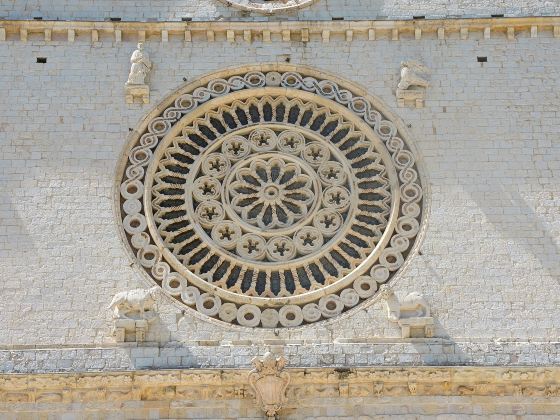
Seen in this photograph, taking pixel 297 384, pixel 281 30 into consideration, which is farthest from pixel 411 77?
pixel 297 384

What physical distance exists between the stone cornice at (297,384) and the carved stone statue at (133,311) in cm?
69

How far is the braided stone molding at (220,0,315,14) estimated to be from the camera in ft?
56.6

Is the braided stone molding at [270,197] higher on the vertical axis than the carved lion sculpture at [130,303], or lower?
higher

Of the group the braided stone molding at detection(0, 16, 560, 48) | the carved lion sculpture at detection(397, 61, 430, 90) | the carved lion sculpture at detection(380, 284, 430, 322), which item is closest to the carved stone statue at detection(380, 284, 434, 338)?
the carved lion sculpture at detection(380, 284, 430, 322)

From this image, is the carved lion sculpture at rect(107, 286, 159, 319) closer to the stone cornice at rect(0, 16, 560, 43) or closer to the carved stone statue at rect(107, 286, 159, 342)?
the carved stone statue at rect(107, 286, 159, 342)

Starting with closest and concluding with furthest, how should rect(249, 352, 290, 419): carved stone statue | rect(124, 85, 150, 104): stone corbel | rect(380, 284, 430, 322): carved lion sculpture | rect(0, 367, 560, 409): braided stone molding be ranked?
rect(249, 352, 290, 419): carved stone statue < rect(0, 367, 560, 409): braided stone molding < rect(380, 284, 430, 322): carved lion sculpture < rect(124, 85, 150, 104): stone corbel

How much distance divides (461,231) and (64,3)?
18.9 feet

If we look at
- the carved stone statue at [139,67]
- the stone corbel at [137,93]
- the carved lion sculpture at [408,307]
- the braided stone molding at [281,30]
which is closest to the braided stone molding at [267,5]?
the braided stone molding at [281,30]

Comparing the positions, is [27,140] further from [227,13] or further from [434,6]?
[434,6]

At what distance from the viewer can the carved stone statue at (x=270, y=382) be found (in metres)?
13.9

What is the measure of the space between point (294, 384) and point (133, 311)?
1.95 metres

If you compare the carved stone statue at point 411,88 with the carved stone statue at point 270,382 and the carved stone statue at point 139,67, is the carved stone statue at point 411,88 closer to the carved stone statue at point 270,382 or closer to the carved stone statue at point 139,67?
the carved stone statue at point 139,67

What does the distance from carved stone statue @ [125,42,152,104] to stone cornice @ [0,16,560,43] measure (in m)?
0.44

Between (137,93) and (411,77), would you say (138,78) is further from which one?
(411,77)
